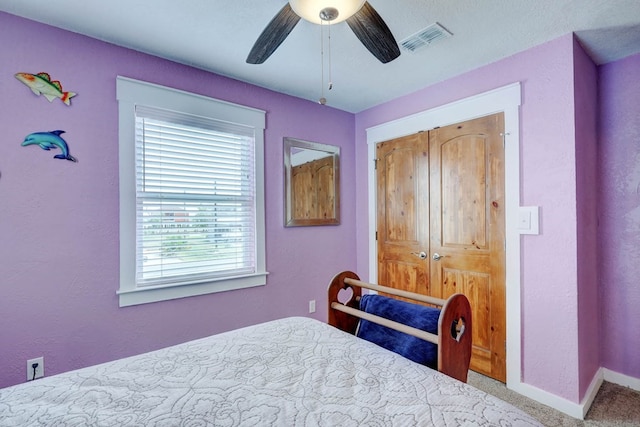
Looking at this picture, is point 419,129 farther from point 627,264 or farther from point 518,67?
point 627,264

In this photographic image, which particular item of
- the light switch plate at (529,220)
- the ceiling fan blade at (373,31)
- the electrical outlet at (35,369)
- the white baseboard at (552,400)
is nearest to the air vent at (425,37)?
the ceiling fan blade at (373,31)

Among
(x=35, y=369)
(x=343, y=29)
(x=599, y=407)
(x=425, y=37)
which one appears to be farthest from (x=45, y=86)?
(x=599, y=407)

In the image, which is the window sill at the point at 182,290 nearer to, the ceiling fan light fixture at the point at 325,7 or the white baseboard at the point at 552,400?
the ceiling fan light fixture at the point at 325,7

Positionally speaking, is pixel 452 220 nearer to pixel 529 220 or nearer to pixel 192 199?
pixel 529 220

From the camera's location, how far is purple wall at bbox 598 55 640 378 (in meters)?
2.24

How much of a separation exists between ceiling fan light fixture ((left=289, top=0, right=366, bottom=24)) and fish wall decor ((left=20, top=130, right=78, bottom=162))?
5.29 feet

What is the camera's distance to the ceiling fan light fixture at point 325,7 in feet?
4.40

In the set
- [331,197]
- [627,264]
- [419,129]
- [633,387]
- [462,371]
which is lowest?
[633,387]

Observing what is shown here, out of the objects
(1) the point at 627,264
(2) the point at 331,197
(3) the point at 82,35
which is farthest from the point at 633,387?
(3) the point at 82,35

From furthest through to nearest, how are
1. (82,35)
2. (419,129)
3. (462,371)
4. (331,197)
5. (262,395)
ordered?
(331,197), (419,129), (82,35), (462,371), (262,395)

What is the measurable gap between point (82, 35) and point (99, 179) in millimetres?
901

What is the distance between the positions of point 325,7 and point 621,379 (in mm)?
3161

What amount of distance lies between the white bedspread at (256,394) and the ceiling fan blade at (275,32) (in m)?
1.43

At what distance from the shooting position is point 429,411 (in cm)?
94
